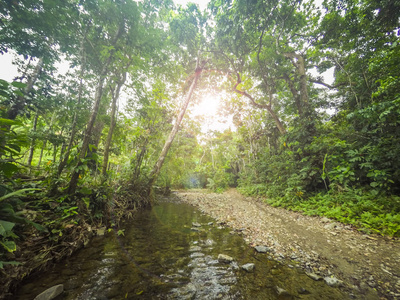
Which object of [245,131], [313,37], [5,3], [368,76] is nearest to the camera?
[5,3]

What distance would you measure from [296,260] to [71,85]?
901 centimetres

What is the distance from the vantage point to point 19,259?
223 cm

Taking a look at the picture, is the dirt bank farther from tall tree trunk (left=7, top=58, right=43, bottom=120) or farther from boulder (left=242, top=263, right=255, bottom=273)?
tall tree trunk (left=7, top=58, right=43, bottom=120)

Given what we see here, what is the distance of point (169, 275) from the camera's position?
2721 mm

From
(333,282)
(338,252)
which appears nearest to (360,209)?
(338,252)

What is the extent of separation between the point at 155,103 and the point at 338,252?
8.42 m

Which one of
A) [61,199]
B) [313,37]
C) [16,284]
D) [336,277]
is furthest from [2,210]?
[313,37]

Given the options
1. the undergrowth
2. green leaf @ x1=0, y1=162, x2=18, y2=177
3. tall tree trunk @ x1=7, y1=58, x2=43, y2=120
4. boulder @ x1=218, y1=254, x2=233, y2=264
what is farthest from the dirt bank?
tall tree trunk @ x1=7, y1=58, x2=43, y2=120

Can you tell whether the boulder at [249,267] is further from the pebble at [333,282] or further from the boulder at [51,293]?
the boulder at [51,293]

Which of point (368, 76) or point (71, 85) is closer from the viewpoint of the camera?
point (71, 85)

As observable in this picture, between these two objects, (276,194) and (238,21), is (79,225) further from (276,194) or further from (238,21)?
(238,21)

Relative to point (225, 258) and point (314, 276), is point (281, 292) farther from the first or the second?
point (225, 258)

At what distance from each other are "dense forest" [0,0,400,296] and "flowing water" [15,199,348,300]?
603 millimetres

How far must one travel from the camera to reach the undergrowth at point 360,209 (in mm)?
4082
